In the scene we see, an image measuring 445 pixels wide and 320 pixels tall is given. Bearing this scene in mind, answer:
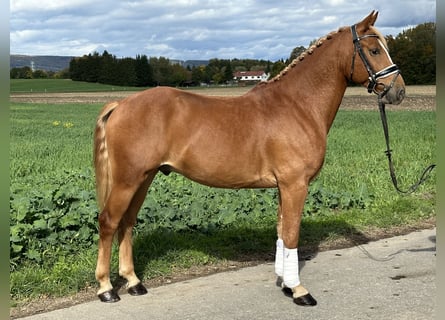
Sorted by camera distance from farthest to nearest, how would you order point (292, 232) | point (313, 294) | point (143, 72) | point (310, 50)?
point (143, 72) → point (310, 50) → point (313, 294) → point (292, 232)

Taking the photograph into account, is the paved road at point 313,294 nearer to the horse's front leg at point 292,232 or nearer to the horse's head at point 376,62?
the horse's front leg at point 292,232

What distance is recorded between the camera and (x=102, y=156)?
4.74 metres

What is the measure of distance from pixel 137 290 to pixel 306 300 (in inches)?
62.9

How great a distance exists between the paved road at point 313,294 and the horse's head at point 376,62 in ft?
5.96

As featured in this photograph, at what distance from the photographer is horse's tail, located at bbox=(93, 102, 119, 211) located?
472 cm

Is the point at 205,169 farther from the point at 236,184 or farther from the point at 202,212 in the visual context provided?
the point at 202,212

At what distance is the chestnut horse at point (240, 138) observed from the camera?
450cm

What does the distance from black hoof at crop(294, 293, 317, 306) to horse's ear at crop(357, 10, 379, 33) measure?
249 centimetres

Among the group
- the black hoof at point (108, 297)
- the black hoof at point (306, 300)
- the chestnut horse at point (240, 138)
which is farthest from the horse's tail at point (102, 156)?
the black hoof at point (306, 300)

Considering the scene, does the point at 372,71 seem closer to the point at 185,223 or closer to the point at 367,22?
the point at 367,22

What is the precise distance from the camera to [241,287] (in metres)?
4.87

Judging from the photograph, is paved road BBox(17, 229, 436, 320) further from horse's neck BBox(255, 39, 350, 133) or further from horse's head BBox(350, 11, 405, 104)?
horse's head BBox(350, 11, 405, 104)

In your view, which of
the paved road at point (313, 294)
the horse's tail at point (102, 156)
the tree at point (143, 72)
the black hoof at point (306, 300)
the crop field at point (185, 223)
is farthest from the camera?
the tree at point (143, 72)

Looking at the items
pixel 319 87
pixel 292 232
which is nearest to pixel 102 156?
pixel 292 232
